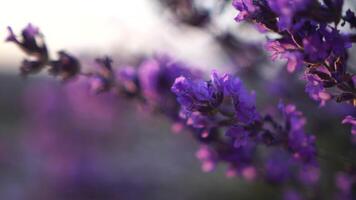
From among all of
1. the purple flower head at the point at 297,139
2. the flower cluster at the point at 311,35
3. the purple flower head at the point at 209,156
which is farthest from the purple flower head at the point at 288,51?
the purple flower head at the point at 209,156

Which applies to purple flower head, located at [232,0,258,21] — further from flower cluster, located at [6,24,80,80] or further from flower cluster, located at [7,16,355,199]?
A: flower cluster, located at [6,24,80,80]

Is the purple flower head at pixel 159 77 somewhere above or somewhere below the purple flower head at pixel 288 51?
above

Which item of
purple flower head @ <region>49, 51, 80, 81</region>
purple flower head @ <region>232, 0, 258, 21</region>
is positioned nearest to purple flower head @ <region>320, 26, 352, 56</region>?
purple flower head @ <region>232, 0, 258, 21</region>

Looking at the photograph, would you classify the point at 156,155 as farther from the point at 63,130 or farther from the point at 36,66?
the point at 36,66

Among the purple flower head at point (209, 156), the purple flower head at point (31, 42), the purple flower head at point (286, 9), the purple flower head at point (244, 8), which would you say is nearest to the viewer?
the purple flower head at point (286, 9)

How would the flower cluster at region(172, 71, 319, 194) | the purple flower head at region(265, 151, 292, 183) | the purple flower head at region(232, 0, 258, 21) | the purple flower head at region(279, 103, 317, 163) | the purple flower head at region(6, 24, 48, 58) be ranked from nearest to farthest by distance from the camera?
the purple flower head at region(232, 0, 258, 21), the flower cluster at region(172, 71, 319, 194), the purple flower head at region(279, 103, 317, 163), the purple flower head at region(6, 24, 48, 58), the purple flower head at region(265, 151, 292, 183)

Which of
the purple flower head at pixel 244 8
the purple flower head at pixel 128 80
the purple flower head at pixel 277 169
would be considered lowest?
the purple flower head at pixel 244 8

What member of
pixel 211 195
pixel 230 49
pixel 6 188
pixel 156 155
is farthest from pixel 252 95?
pixel 156 155

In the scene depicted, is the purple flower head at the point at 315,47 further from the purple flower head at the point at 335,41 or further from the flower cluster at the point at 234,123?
the flower cluster at the point at 234,123

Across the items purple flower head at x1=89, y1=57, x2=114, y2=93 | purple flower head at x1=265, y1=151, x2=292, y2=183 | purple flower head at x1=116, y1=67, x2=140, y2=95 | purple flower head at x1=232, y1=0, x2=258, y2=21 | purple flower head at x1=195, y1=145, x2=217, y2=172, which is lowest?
purple flower head at x1=232, y1=0, x2=258, y2=21
